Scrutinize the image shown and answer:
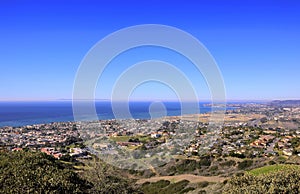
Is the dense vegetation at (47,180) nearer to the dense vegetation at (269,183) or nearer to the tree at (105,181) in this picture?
Answer: the tree at (105,181)

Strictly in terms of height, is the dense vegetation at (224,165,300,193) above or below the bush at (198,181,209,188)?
above

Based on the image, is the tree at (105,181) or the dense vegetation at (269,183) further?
the tree at (105,181)

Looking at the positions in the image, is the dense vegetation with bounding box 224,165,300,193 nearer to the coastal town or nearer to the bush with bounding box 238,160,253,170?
the coastal town

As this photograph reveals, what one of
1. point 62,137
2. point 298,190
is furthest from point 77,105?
point 62,137

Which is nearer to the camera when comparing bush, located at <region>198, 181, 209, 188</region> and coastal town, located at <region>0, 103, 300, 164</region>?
bush, located at <region>198, 181, 209, 188</region>

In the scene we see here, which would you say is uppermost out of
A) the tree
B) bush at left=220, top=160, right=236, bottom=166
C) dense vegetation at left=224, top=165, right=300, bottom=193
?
dense vegetation at left=224, top=165, right=300, bottom=193

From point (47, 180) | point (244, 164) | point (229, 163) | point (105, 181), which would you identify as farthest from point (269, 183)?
point (229, 163)

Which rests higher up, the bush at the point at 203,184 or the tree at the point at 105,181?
the tree at the point at 105,181

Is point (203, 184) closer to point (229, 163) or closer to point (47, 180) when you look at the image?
point (229, 163)

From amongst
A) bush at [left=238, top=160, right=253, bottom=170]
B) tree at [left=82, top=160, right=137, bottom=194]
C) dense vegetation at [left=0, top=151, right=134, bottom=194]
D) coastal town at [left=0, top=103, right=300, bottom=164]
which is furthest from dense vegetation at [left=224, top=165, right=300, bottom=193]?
bush at [left=238, top=160, right=253, bottom=170]

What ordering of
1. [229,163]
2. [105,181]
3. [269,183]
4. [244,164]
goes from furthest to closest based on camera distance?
[229,163]
[244,164]
[105,181]
[269,183]

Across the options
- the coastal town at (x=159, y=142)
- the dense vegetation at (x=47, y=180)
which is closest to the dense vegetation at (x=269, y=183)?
the dense vegetation at (x=47, y=180)

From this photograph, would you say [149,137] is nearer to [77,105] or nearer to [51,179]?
[77,105]
